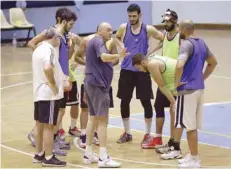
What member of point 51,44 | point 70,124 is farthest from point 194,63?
point 70,124

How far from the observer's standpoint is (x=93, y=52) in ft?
26.7

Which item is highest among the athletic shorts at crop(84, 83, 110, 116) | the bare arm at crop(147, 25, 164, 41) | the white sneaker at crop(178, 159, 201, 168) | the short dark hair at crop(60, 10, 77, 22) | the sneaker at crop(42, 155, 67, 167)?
the short dark hair at crop(60, 10, 77, 22)

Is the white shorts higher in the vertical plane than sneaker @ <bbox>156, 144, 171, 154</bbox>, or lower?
higher

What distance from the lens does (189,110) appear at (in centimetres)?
779

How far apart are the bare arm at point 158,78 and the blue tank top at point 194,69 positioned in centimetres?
32

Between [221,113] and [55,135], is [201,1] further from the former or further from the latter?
[55,135]

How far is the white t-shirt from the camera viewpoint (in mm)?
7879

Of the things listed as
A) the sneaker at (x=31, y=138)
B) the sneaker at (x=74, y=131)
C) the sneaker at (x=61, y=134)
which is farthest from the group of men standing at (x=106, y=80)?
the sneaker at (x=74, y=131)

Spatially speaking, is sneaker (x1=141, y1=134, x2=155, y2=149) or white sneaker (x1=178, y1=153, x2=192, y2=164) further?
sneaker (x1=141, y1=134, x2=155, y2=149)

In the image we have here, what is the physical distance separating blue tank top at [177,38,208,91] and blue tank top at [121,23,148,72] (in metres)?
1.53

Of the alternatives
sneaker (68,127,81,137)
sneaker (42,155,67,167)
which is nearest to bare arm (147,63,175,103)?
Result: sneaker (42,155,67,167)

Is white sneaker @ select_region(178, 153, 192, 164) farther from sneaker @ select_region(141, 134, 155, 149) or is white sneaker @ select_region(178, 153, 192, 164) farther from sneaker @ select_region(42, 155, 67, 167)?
sneaker @ select_region(42, 155, 67, 167)

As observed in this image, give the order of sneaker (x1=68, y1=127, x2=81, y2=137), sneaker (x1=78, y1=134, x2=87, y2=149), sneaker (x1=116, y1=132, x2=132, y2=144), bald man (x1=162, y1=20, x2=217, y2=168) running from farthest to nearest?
1. sneaker (x1=68, y1=127, x2=81, y2=137)
2. sneaker (x1=116, y1=132, x2=132, y2=144)
3. sneaker (x1=78, y1=134, x2=87, y2=149)
4. bald man (x1=162, y1=20, x2=217, y2=168)

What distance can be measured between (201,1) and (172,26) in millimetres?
16884
